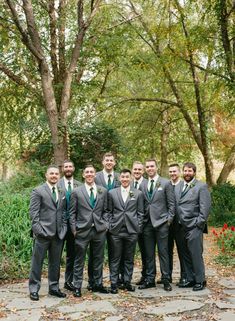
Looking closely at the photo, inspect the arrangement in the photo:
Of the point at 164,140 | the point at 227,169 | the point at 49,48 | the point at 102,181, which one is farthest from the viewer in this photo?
the point at 164,140

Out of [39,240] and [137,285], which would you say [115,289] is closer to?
[137,285]

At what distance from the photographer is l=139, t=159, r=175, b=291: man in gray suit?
21.5 feet

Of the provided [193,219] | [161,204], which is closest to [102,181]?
[161,204]

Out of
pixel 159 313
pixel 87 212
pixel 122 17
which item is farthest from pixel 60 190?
pixel 122 17

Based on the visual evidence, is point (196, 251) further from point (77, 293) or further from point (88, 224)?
point (77, 293)

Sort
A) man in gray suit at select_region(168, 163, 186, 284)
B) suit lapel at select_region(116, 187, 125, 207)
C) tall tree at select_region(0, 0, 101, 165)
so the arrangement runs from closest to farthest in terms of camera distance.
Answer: suit lapel at select_region(116, 187, 125, 207), man in gray suit at select_region(168, 163, 186, 284), tall tree at select_region(0, 0, 101, 165)

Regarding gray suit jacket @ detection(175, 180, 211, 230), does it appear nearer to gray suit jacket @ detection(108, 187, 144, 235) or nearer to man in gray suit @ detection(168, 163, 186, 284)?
man in gray suit @ detection(168, 163, 186, 284)

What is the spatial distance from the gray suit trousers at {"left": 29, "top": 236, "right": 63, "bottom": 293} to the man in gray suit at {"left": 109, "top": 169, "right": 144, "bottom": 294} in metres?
0.79

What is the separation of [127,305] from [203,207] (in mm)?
1781

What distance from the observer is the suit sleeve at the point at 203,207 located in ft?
21.2

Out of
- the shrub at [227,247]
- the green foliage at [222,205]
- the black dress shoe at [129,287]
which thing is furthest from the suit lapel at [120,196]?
the green foliage at [222,205]

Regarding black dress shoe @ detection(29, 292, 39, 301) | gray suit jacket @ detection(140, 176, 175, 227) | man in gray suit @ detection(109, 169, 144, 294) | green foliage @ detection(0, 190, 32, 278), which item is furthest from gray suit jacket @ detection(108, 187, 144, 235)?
green foliage @ detection(0, 190, 32, 278)

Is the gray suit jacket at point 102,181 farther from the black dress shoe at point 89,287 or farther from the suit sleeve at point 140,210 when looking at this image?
the black dress shoe at point 89,287

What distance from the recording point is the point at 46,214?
6125mm
